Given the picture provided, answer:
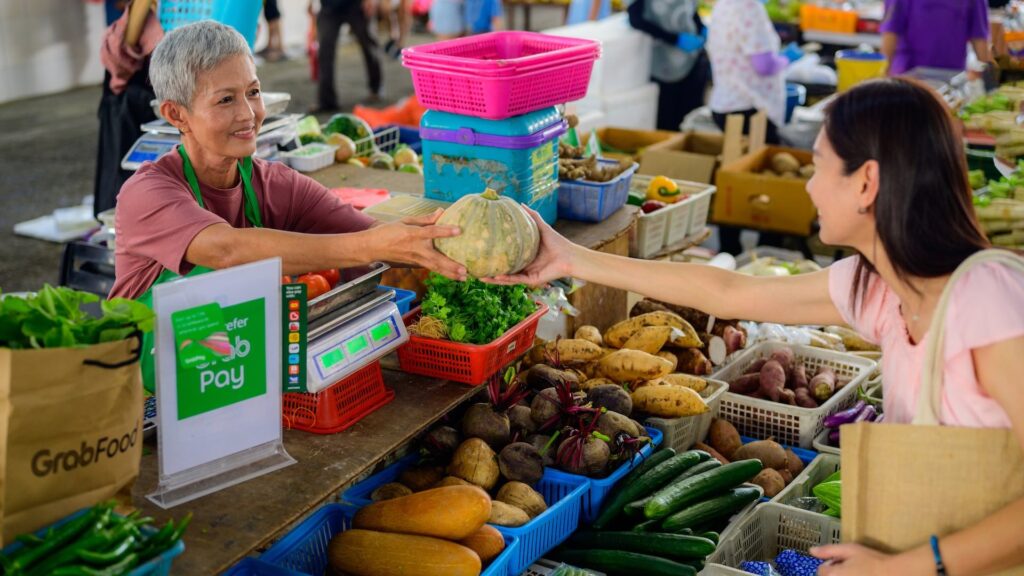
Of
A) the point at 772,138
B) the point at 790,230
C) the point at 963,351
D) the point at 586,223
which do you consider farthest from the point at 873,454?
the point at 772,138

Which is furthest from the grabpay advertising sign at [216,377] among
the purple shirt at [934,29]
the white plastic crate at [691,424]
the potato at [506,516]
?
the purple shirt at [934,29]

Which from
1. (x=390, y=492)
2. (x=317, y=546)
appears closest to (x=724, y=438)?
(x=390, y=492)

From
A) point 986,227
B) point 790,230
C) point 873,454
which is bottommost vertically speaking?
point 790,230

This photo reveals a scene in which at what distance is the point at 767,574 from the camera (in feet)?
9.57

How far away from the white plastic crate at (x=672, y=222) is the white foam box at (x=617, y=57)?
3.03 m

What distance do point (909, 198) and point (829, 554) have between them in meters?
0.73

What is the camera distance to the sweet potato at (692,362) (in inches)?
153

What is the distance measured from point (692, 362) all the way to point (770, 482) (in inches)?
25.9

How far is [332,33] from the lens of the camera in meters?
11.6

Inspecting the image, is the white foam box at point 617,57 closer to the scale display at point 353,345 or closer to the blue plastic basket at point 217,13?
the blue plastic basket at point 217,13

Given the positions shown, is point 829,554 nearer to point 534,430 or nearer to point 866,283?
point 866,283

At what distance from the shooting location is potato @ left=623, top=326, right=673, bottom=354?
3779 millimetres

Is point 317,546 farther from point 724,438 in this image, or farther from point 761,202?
point 761,202

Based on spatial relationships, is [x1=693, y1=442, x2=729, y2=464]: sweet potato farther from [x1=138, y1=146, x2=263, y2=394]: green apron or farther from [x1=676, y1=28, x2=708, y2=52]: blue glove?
[x1=676, y1=28, x2=708, y2=52]: blue glove
